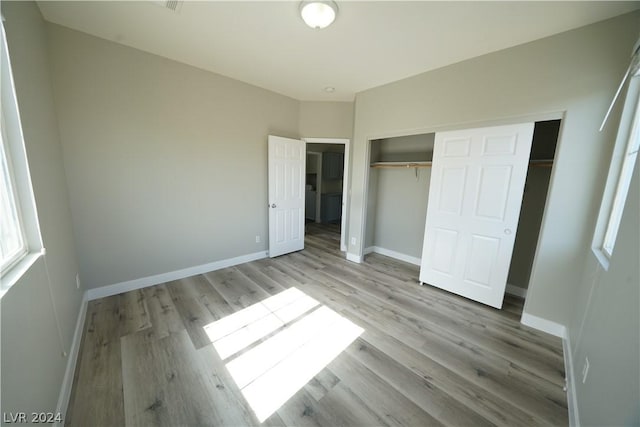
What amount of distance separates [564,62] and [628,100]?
0.57m

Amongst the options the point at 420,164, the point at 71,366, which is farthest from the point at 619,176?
the point at 71,366

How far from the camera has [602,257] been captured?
5.18ft

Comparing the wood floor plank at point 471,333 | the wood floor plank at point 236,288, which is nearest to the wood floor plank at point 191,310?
the wood floor plank at point 236,288

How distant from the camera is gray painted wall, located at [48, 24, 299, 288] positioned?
2184 millimetres

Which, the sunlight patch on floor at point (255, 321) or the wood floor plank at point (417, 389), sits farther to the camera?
the sunlight patch on floor at point (255, 321)

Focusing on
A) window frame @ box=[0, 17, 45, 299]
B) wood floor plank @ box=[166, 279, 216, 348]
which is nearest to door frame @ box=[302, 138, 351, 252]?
wood floor plank @ box=[166, 279, 216, 348]

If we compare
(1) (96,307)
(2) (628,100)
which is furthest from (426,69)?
(1) (96,307)

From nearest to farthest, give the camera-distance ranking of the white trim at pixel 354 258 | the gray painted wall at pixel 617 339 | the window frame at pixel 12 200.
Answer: the gray painted wall at pixel 617 339
the window frame at pixel 12 200
the white trim at pixel 354 258

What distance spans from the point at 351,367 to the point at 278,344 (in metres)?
0.63

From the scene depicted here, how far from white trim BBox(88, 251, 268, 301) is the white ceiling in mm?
2601

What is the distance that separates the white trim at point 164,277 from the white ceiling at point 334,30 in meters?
2.60

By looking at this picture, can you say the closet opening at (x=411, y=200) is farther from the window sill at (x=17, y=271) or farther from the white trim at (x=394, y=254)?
the window sill at (x=17, y=271)

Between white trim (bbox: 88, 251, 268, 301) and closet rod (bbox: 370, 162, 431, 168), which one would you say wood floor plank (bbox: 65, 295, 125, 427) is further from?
closet rod (bbox: 370, 162, 431, 168)

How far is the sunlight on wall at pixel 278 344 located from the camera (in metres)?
1.51
